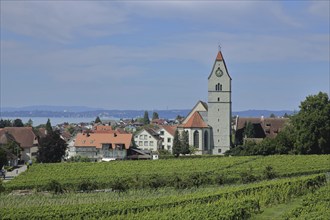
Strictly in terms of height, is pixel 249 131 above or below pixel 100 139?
above

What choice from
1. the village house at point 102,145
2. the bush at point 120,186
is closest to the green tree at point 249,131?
the village house at point 102,145

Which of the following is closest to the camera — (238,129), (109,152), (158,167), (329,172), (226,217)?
(226,217)

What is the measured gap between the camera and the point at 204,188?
35844 millimetres

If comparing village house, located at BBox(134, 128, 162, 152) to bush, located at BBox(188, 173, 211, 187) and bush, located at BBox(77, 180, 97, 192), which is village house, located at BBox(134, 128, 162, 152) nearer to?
bush, located at BBox(188, 173, 211, 187)

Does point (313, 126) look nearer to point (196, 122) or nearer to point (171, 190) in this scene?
point (196, 122)

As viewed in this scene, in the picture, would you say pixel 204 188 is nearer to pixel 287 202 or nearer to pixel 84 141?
pixel 287 202

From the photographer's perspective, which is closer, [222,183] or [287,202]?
[287,202]

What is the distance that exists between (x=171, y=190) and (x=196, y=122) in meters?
40.4

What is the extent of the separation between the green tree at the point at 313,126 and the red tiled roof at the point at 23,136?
121ft

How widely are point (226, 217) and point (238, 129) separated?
59.0 meters

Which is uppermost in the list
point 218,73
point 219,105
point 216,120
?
point 218,73

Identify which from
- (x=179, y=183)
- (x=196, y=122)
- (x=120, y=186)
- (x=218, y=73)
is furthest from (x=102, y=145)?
(x=120, y=186)

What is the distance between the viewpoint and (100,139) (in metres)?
73.4

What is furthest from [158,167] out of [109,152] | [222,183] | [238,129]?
[238,129]
